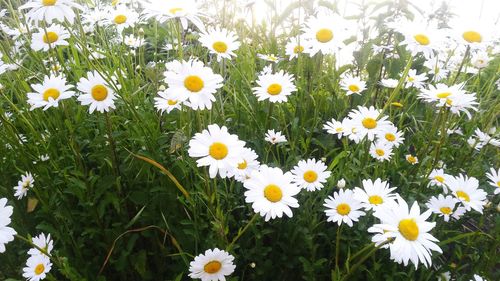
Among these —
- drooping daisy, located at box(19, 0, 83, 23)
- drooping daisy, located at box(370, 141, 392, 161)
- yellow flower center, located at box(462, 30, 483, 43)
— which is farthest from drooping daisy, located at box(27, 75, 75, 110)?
yellow flower center, located at box(462, 30, 483, 43)

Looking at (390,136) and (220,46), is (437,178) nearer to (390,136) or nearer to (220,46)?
(390,136)

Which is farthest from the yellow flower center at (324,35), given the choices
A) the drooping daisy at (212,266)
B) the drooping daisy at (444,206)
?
the drooping daisy at (212,266)

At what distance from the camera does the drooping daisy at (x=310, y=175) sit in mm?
1484

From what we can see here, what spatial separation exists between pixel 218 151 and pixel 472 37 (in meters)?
1.30

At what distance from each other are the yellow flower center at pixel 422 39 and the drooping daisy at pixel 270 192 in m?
0.91

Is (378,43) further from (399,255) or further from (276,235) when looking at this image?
(399,255)

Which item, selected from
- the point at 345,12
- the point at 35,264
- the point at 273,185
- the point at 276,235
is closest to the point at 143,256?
the point at 35,264

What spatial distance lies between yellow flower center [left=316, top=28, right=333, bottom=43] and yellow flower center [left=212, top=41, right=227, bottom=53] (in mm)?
435

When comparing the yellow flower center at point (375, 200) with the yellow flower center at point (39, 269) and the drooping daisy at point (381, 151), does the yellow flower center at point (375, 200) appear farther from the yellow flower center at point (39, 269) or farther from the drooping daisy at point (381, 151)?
the yellow flower center at point (39, 269)

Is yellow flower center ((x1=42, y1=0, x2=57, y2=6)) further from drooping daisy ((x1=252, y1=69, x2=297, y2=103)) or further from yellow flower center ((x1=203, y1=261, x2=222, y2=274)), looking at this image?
yellow flower center ((x1=203, y1=261, x2=222, y2=274))

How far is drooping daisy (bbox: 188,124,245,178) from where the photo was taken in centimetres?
117

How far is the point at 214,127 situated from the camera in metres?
1.24

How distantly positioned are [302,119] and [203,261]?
985 mm

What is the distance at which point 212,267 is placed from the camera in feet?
4.22
